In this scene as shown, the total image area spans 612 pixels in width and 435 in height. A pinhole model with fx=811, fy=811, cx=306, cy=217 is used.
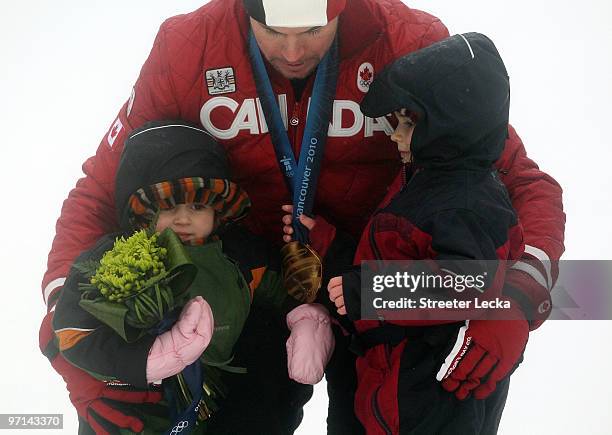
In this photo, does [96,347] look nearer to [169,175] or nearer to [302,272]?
[169,175]

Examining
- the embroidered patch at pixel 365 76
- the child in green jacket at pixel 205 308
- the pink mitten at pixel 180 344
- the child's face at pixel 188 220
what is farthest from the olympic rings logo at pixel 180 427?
the embroidered patch at pixel 365 76

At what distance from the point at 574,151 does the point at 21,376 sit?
5.72 ft

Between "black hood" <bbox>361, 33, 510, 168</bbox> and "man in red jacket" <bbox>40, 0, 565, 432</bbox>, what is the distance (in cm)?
20

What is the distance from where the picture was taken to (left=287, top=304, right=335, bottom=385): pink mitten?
142 centimetres

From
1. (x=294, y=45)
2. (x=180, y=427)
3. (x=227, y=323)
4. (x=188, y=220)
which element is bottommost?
(x=180, y=427)

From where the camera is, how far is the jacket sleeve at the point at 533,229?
133cm

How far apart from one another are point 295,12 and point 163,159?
0.33 m

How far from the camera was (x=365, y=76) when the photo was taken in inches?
58.3

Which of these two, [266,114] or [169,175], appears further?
[266,114]

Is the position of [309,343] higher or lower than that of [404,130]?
lower

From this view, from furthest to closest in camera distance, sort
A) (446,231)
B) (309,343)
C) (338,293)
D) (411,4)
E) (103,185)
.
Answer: (411,4)
(103,185)
(309,343)
(338,293)
(446,231)

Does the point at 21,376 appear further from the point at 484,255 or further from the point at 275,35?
the point at 484,255

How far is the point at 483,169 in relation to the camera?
1.26m

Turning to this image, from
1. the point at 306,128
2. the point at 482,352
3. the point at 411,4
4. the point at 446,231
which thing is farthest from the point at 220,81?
the point at 411,4
